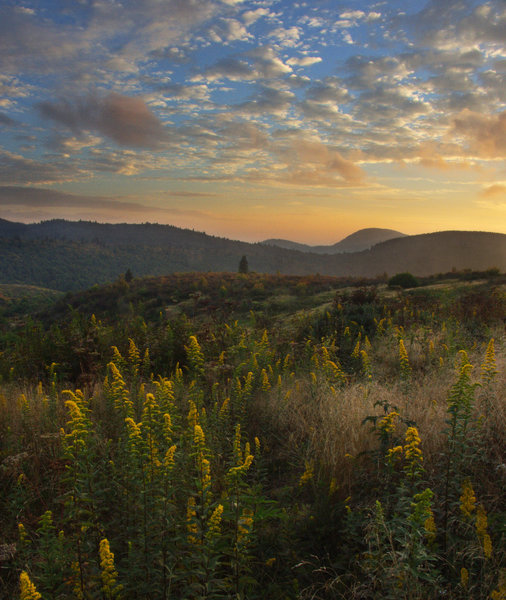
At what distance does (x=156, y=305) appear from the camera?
22984mm

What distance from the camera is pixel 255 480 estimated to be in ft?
11.5

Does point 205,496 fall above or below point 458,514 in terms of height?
above

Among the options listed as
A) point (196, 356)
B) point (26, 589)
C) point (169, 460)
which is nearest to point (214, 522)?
point (169, 460)

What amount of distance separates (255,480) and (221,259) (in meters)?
158

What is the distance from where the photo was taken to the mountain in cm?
11409

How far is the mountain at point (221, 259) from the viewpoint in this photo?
374 feet

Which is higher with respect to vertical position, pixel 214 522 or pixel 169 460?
pixel 169 460

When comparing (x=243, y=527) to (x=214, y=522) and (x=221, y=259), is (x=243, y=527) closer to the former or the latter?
(x=214, y=522)

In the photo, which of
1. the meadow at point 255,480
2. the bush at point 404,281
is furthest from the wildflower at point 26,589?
the bush at point 404,281

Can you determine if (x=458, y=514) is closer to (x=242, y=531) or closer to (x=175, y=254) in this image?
(x=242, y=531)

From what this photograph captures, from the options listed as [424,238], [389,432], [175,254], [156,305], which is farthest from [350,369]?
[175,254]

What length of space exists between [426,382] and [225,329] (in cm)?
422

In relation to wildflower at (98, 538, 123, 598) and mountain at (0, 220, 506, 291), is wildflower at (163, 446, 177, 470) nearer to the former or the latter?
wildflower at (98, 538, 123, 598)

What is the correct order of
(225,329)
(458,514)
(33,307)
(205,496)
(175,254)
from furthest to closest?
(175,254)
(33,307)
(225,329)
(458,514)
(205,496)
